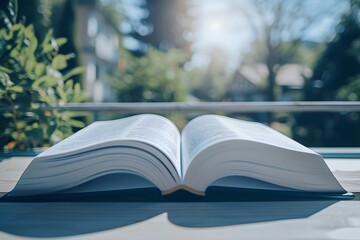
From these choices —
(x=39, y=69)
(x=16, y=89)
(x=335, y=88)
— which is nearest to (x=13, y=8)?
(x=39, y=69)

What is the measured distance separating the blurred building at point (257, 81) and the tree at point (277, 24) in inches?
48.1

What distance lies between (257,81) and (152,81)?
17.2 m

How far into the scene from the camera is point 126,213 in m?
0.54

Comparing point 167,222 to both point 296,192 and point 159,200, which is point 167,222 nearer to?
point 159,200

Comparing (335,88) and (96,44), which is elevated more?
(96,44)

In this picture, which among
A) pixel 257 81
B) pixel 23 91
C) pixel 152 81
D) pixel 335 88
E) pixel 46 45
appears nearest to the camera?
pixel 23 91

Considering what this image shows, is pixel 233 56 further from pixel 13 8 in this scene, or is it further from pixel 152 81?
pixel 13 8

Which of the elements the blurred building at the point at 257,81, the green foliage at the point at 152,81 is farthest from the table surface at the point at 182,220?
the blurred building at the point at 257,81

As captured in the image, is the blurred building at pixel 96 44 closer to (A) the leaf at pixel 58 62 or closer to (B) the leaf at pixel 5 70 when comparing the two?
(A) the leaf at pixel 58 62

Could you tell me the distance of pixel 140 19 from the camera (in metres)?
17.0

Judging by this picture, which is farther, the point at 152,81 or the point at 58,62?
the point at 152,81

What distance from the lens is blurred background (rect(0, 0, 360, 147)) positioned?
5.35 m

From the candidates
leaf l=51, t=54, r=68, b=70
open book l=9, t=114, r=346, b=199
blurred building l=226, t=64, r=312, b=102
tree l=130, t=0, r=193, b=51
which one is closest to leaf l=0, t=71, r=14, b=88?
leaf l=51, t=54, r=68, b=70

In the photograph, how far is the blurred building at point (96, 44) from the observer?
1483 centimetres
